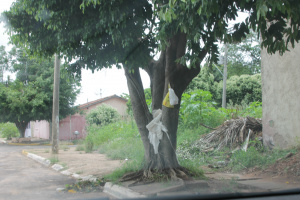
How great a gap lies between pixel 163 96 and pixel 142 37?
154cm

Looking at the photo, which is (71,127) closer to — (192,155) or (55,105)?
(55,105)

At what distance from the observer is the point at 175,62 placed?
7.49 meters

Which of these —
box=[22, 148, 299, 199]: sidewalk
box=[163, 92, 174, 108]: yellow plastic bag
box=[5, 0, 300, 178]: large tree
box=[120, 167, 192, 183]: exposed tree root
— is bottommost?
box=[22, 148, 299, 199]: sidewalk

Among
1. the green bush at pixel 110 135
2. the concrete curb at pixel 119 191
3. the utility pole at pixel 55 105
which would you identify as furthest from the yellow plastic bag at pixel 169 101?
the utility pole at pixel 55 105

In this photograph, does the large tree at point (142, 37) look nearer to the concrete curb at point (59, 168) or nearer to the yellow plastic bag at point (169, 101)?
the yellow plastic bag at point (169, 101)

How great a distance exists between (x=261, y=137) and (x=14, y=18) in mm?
8676

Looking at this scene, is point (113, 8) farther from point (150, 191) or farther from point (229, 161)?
point (229, 161)

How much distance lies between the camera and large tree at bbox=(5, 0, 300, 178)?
221 inches

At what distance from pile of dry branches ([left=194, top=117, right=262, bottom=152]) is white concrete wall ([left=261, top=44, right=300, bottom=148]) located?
2.51ft

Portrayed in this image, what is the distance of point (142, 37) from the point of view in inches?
286

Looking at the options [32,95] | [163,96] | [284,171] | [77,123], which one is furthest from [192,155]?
[77,123]

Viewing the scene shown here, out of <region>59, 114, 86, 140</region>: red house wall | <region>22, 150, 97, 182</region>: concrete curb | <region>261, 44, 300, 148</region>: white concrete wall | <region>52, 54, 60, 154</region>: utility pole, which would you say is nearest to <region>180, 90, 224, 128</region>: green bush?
<region>261, 44, 300, 148</region>: white concrete wall

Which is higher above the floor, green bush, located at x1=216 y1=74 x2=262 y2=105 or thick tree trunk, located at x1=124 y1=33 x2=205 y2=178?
green bush, located at x1=216 y1=74 x2=262 y2=105

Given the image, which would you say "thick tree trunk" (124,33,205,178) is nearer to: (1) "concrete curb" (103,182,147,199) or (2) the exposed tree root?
(2) the exposed tree root
